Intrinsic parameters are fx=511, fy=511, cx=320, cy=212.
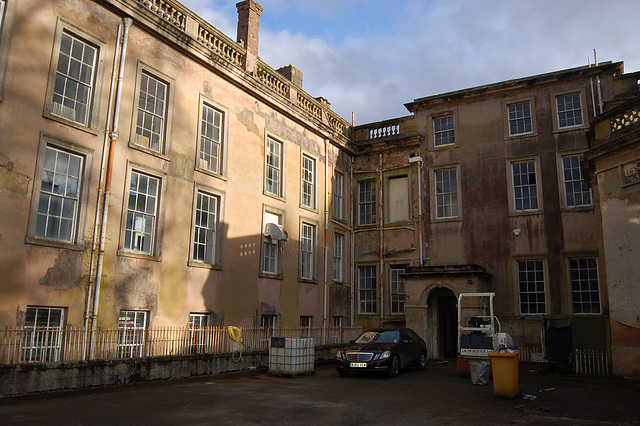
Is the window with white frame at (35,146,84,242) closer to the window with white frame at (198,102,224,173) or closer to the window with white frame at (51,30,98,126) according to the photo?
the window with white frame at (51,30,98,126)

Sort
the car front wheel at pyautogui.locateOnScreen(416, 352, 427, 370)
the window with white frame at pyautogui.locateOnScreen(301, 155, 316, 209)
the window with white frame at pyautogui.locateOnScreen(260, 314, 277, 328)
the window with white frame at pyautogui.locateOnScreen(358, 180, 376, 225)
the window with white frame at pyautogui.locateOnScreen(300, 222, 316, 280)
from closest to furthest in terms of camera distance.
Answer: the car front wheel at pyautogui.locateOnScreen(416, 352, 427, 370)
the window with white frame at pyautogui.locateOnScreen(260, 314, 277, 328)
the window with white frame at pyautogui.locateOnScreen(300, 222, 316, 280)
the window with white frame at pyautogui.locateOnScreen(301, 155, 316, 209)
the window with white frame at pyautogui.locateOnScreen(358, 180, 376, 225)

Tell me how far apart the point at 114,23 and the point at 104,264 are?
6853 millimetres

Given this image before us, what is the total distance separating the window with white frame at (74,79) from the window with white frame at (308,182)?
33.0 feet

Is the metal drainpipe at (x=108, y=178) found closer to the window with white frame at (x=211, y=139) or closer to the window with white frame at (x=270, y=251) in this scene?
the window with white frame at (x=211, y=139)

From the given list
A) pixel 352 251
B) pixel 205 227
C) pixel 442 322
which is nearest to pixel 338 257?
pixel 352 251

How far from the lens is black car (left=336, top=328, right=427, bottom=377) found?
1470 cm

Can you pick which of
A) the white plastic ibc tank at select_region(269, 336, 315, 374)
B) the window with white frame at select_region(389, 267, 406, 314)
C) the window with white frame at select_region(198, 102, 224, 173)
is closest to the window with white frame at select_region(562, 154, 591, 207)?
the window with white frame at select_region(389, 267, 406, 314)

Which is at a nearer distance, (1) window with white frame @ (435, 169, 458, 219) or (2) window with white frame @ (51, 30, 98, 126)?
(2) window with white frame @ (51, 30, 98, 126)

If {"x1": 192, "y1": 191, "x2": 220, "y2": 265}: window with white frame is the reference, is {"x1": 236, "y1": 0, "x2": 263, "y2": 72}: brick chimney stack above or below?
above

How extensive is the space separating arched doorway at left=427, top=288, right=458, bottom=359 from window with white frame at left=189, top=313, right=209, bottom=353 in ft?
31.0

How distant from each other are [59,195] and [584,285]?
18.6 m

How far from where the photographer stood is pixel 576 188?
2059 centimetres

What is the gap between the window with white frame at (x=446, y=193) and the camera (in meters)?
23.0

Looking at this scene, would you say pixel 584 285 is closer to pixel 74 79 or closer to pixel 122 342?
pixel 122 342
